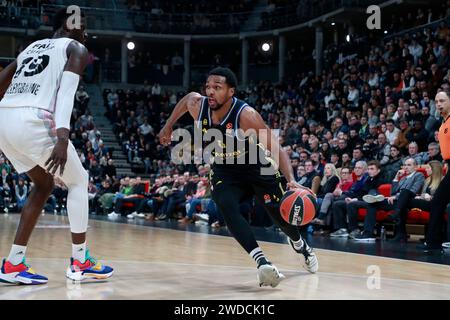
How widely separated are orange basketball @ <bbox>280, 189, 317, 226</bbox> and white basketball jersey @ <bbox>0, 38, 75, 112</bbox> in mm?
1707

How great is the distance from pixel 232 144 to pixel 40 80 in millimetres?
1361

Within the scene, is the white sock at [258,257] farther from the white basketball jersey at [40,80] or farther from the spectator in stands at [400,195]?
the spectator in stands at [400,195]

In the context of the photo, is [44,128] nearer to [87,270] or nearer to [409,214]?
[87,270]

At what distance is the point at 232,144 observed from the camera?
448 cm

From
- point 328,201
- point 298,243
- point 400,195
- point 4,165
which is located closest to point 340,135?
point 328,201

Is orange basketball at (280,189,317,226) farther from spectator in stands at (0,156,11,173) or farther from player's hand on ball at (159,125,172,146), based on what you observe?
spectator in stands at (0,156,11,173)

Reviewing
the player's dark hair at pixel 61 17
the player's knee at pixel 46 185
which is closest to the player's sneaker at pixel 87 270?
the player's knee at pixel 46 185

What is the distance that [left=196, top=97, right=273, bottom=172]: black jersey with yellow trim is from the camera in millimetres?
Result: 4480

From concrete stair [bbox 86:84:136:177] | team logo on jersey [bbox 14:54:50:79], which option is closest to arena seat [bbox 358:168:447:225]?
team logo on jersey [bbox 14:54:50:79]

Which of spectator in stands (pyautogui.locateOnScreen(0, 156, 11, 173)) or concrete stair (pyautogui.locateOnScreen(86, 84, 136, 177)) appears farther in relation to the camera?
concrete stair (pyautogui.locateOnScreen(86, 84, 136, 177))

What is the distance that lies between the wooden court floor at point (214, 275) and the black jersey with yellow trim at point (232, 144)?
0.82 m

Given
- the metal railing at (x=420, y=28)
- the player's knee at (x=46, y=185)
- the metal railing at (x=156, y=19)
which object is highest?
the metal railing at (x=156, y=19)

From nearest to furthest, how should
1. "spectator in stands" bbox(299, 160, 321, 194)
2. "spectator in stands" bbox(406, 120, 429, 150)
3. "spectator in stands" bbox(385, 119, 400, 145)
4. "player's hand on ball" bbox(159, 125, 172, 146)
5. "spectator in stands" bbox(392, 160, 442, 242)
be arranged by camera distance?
"player's hand on ball" bbox(159, 125, 172, 146) → "spectator in stands" bbox(392, 160, 442, 242) → "spectator in stands" bbox(299, 160, 321, 194) → "spectator in stands" bbox(406, 120, 429, 150) → "spectator in stands" bbox(385, 119, 400, 145)

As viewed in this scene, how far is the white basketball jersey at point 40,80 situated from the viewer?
411 cm
